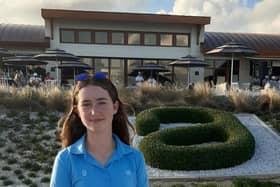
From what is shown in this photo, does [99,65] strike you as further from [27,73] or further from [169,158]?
[169,158]

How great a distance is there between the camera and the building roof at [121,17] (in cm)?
2253

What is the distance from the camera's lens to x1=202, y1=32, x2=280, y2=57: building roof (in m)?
24.8

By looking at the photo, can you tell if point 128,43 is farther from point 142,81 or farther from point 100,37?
point 142,81

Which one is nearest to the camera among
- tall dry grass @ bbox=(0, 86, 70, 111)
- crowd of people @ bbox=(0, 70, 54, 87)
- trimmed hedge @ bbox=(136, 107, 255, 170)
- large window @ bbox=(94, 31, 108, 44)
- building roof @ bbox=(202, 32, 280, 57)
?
trimmed hedge @ bbox=(136, 107, 255, 170)

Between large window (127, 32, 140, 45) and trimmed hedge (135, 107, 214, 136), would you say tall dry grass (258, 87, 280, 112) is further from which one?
large window (127, 32, 140, 45)

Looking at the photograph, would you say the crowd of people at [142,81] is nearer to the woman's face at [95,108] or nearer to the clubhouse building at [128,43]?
the clubhouse building at [128,43]

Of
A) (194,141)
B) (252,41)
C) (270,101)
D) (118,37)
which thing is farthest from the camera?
(252,41)

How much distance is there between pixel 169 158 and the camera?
6590mm

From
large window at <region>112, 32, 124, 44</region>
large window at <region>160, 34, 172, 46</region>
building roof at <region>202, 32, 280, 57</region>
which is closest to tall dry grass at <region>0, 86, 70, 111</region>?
large window at <region>112, 32, 124, 44</region>

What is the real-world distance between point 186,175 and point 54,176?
16.0ft

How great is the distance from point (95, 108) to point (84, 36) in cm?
2249

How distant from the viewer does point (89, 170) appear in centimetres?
171

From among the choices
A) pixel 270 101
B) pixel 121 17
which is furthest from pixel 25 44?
pixel 270 101

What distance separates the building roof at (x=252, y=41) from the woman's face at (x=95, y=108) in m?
23.0
